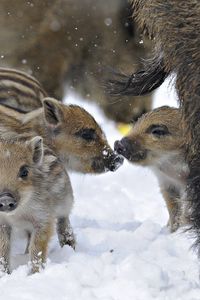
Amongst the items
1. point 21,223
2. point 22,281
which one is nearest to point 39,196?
point 21,223

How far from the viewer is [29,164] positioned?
499 cm

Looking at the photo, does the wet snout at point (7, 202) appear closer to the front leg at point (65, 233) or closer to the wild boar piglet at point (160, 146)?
the front leg at point (65, 233)

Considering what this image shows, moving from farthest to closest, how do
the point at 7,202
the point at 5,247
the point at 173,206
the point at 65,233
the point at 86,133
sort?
the point at 173,206
the point at 86,133
the point at 65,233
the point at 5,247
the point at 7,202

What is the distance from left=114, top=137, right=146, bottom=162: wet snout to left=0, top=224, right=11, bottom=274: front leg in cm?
103

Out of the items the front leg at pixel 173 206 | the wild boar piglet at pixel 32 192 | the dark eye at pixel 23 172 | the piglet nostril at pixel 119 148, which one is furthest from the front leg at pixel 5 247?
the front leg at pixel 173 206

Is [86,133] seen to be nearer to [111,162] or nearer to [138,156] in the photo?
[111,162]

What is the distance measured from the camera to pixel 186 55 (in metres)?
3.99

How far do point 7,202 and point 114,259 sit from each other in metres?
0.70

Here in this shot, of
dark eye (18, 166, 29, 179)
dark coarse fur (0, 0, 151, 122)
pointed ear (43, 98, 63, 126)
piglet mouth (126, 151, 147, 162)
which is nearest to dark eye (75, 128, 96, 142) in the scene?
pointed ear (43, 98, 63, 126)

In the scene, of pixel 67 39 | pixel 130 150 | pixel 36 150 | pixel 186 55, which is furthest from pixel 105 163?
pixel 67 39

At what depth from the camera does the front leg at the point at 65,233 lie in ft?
17.9

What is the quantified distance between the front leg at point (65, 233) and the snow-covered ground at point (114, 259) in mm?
55

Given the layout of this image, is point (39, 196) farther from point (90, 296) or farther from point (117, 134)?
point (117, 134)

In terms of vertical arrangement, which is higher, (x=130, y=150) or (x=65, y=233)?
(x=130, y=150)
